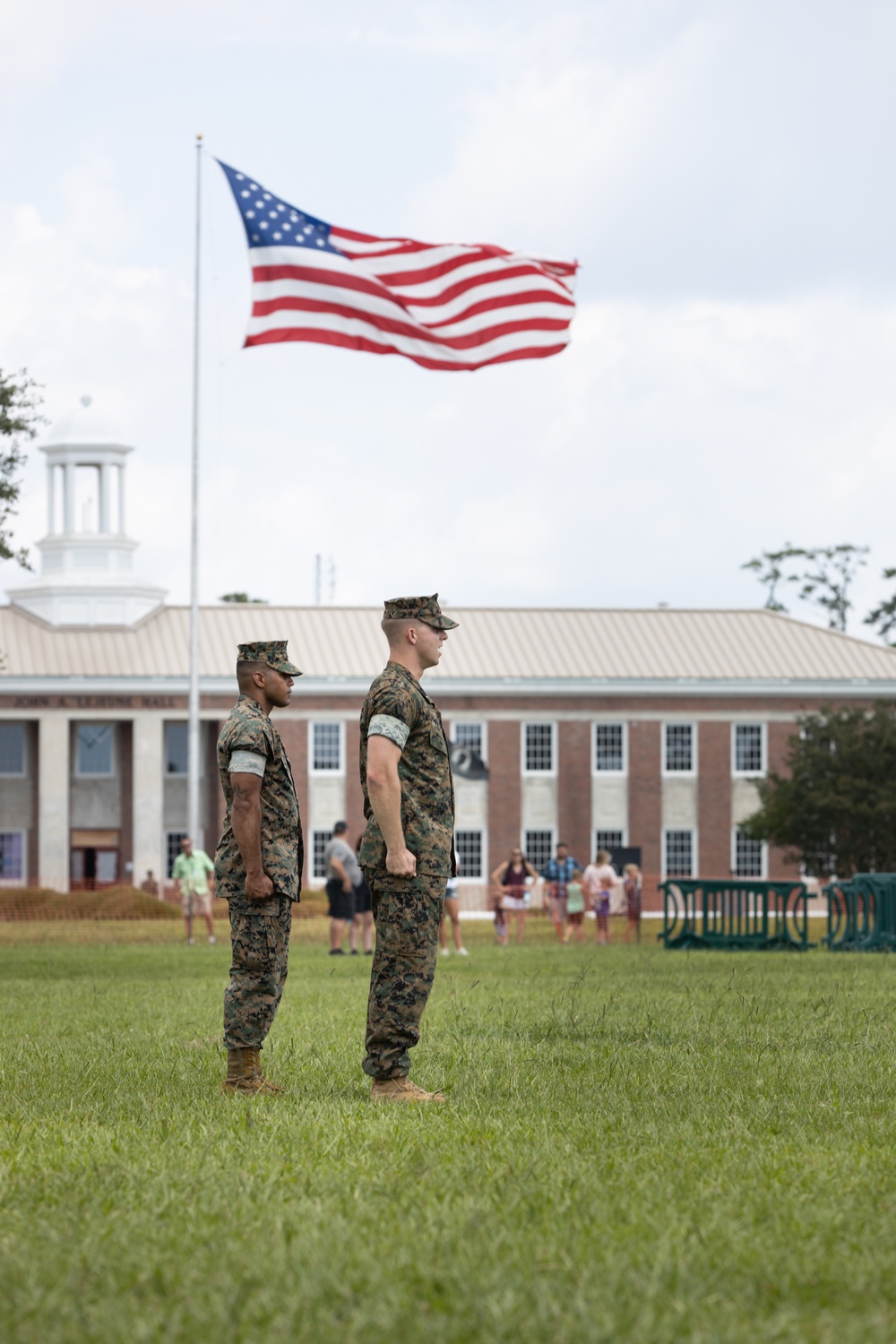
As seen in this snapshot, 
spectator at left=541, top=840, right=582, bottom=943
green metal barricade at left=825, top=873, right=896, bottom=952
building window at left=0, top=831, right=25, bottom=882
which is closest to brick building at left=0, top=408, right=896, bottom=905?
building window at left=0, top=831, right=25, bottom=882

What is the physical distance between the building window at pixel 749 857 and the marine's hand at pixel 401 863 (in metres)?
56.8

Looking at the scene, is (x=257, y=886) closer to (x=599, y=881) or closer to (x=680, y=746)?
(x=599, y=881)

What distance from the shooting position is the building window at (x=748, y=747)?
64.2 m

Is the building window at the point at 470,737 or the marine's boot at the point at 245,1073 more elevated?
the building window at the point at 470,737

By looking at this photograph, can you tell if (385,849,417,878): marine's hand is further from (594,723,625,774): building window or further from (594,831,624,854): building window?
(594,723,625,774): building window

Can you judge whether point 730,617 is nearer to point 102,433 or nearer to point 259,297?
point 102,433

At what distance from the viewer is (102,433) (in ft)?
212

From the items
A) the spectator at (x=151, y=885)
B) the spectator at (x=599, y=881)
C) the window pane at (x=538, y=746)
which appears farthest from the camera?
the window pane at (x=538, y=746)

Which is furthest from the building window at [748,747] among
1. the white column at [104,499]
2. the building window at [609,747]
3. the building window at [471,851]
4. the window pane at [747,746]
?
the white column at [104,499]

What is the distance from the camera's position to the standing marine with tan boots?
8.51 metres

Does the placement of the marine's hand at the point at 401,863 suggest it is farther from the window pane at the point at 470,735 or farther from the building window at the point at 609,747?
the building window at the point at 609,747

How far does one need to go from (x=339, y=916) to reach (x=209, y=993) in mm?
10100

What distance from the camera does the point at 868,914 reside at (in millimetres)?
27859

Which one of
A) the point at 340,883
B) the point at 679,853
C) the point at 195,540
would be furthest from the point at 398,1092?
the point at 679,853
